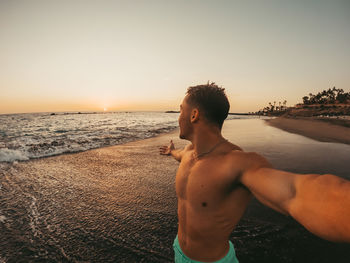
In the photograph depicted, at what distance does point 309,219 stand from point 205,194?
79cm

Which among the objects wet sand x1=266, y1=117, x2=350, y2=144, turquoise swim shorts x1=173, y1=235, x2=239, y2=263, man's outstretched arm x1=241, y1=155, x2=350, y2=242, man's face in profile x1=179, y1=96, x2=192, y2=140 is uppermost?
man's face in profile x1=179, y1=96, x2=192, y2=140

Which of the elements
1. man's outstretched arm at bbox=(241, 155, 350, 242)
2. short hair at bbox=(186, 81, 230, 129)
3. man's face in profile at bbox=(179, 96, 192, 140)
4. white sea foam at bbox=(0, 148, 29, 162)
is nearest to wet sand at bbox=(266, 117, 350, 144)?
short hair at bbox=(186, 81, 230, 129)

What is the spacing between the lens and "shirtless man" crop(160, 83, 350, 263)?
922mm

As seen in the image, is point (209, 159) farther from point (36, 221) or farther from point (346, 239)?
point (36, 221)

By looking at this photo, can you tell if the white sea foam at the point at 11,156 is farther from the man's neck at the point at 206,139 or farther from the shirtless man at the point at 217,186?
the man's neck at the point at 206,139

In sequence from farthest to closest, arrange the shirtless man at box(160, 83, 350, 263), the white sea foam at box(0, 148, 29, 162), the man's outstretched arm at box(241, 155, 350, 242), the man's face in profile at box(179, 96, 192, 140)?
the white sea foam at box(0, 148, 29, 162) → the man's face in profile at box(179, 96, 192, 140) → the shirtless man at box(160, 83, 350, 263) → the man's outstretched arm at box(241, 155, 350, 242)

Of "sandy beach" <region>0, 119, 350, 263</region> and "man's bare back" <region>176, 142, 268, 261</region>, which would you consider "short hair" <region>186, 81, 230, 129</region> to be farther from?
"sandy beach" <region>0, 119, 350, 263</region>

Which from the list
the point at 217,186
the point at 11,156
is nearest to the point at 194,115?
the point at 217,186

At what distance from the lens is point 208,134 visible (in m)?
1.63

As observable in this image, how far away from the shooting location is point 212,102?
5.28ft

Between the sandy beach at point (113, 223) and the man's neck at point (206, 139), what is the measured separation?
2.08 m

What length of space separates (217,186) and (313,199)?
27.5 inches

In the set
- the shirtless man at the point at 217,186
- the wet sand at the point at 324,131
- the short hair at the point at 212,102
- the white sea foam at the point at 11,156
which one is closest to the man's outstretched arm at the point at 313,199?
the shirtless man at the point at 217,186

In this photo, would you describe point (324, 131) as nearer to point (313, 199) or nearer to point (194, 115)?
point (194, 115)
